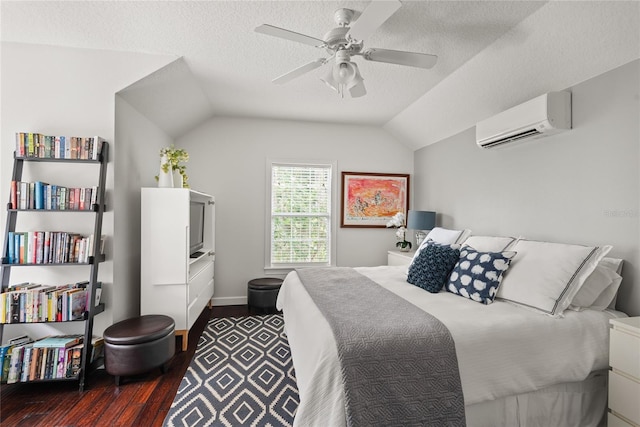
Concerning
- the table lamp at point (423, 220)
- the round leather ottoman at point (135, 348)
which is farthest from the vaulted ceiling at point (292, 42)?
the round leather ottoman at point (135, 348)

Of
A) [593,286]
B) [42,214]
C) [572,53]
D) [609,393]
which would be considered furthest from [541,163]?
[42,214]

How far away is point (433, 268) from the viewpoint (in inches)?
95.7

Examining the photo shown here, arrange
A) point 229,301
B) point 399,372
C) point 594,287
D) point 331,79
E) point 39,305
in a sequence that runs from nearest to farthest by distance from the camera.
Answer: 1. point 399,372
2. point 594,287
3. point 331,79
4. point 39,305
5. point 229,301

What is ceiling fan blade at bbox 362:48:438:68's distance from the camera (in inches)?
75.9

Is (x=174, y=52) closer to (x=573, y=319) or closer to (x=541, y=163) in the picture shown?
(x=541, y=163)

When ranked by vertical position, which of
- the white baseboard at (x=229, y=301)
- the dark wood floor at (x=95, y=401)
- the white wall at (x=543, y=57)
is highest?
the white wall at (x=543, y=57)

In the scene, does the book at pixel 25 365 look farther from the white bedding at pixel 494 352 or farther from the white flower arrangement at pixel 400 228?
the white flower arrangement at pixel 400 228

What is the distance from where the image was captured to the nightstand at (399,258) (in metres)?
3.79

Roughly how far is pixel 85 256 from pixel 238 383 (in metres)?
1.48

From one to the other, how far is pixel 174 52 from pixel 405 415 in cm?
295

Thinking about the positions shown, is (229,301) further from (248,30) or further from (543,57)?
(543,57)

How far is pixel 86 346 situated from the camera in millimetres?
2229

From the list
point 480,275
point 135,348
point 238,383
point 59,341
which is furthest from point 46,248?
point 480,275

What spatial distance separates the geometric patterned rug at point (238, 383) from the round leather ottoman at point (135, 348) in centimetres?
28
